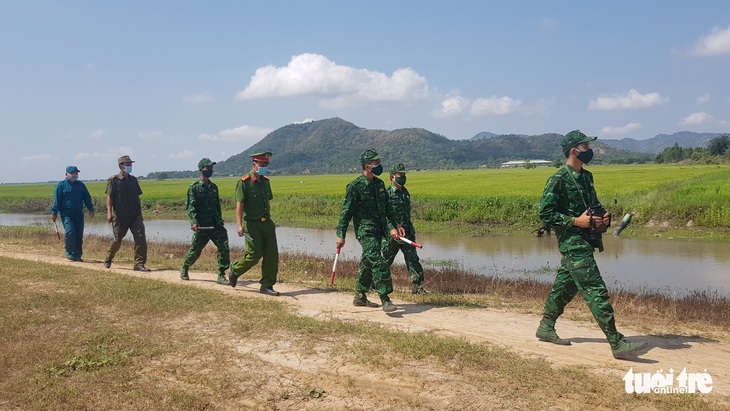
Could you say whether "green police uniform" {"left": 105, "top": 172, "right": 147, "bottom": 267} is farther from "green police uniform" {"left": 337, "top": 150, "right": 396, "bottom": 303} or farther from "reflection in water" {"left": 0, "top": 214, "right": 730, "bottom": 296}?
"reflection in water" {"left": 0, "top": 214, "right": 730, "bottom": 296}

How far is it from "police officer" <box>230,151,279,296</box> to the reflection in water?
659 centimetres

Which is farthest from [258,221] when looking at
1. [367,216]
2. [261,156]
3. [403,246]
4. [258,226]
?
[403,246]

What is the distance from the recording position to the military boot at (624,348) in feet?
17.6

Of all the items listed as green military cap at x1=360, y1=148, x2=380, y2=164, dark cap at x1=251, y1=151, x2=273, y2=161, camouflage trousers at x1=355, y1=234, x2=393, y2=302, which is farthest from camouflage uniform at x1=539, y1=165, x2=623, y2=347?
dark cap at x1=251, y1=151, x2=273, y2=161

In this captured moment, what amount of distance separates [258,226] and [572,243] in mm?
4692

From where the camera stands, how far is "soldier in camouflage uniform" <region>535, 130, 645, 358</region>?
5609 mm

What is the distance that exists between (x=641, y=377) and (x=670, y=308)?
376 centimetres

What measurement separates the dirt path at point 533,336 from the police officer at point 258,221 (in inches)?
15.2

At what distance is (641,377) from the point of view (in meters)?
4.83

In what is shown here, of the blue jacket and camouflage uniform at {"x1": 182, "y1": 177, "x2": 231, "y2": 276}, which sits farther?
the blue jacket

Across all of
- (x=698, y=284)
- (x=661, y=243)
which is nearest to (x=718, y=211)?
(x=661, y=243)

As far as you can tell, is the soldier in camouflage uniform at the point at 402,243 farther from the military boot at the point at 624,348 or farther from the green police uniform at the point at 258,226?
the military boot at the point at 624,348

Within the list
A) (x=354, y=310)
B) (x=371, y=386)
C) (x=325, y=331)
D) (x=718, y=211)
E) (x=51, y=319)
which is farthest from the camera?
(x=718, y=211)

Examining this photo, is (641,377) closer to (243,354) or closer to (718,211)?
(243,354)
